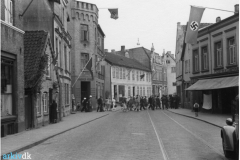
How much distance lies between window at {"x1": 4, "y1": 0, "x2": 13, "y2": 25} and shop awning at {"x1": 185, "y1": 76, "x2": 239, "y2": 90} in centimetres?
1392

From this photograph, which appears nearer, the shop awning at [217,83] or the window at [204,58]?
the shop awning at [217,83]

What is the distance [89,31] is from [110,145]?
30799mm

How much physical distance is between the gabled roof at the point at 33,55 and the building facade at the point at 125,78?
33.9 m

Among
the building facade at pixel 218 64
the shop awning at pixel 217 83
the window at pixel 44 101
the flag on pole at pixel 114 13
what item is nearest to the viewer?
the window at pixel 44 101

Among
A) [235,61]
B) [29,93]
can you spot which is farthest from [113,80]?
[29,93]

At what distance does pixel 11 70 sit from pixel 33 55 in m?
2.83

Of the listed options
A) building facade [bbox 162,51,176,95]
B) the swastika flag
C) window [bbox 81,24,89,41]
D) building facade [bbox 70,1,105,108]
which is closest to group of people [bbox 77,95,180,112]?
building facade [bbox 70,1,105,108]

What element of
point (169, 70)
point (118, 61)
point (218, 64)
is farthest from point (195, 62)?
point (169, 70)

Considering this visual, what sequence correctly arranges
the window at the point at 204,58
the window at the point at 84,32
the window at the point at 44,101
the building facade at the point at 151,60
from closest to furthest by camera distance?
the window at the point at 44,101 < the window at the point at 204,58 < the window at the point at 84,32 < the building facade at the point at 151,60

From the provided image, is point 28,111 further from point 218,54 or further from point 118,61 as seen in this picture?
point 118,61

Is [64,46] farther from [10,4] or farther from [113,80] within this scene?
[113,80]

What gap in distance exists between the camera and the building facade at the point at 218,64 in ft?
82.6

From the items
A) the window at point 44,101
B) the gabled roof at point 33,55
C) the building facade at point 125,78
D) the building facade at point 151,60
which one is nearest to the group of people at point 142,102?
the building facade at point 125,78

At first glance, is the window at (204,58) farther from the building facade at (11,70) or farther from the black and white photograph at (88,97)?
the building facade at (11,70)
